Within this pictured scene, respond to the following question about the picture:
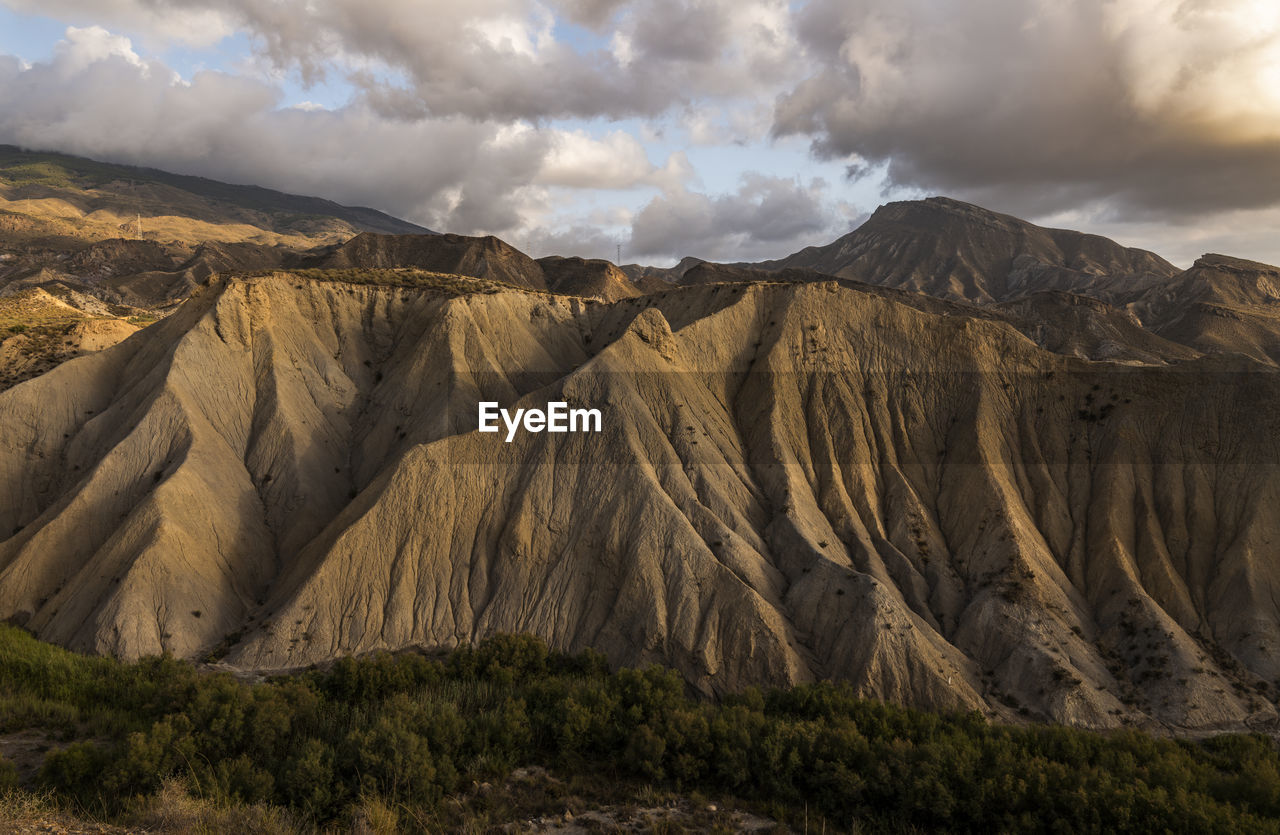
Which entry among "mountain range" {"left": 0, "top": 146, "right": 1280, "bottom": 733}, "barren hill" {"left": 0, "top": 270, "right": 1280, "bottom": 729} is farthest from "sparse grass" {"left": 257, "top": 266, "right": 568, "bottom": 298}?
"barren hill" {"left": 0, "top": 270, "right": 1280, "bottom": 729}

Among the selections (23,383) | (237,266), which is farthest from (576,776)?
(237,266)

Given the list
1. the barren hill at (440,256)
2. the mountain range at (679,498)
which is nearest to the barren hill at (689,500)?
the mountain range at (679,498)

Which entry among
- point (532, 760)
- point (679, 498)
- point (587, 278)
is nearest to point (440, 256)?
point (587, 278)

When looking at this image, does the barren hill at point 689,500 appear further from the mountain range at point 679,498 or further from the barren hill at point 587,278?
Answer: the barren hill at point 587,278

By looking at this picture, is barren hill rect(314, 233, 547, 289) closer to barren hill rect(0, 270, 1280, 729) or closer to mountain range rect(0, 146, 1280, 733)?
mountain range rect(0, 146, 1280, 733)

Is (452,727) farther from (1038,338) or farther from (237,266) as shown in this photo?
(237,266)

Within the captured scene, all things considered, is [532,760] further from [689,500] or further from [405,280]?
[405,280]
